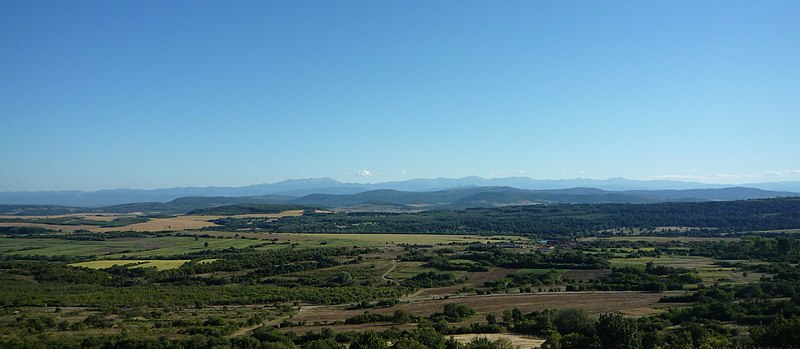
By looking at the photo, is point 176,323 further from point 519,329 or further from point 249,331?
point 519,329

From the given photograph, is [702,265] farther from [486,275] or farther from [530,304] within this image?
[530,304]

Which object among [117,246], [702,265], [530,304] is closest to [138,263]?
[117,246]

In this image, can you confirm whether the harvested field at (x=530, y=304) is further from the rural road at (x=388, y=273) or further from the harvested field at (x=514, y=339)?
the rural road at (x=388, y=273)

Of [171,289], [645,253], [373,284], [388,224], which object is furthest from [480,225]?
[171,289]

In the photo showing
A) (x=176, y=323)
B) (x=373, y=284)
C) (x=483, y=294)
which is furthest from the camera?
(x=373, y=284)

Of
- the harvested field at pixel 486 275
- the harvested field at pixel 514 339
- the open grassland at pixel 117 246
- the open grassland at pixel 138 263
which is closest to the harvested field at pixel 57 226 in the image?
the open grassland at pixel 117 246

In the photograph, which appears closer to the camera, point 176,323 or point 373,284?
point 176,323

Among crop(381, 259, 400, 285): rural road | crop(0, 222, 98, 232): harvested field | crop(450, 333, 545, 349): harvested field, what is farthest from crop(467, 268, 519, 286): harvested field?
crop(0, 222, 98, 232): harvested field

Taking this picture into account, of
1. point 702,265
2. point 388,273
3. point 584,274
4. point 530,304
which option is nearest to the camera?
point 530,304
